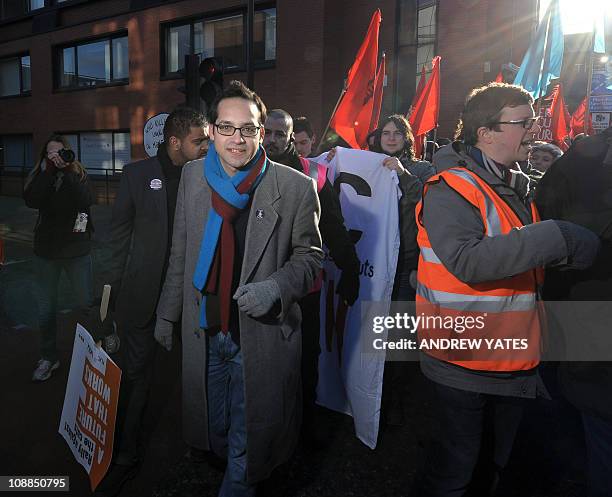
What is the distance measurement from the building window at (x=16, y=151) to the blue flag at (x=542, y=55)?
2100 cm

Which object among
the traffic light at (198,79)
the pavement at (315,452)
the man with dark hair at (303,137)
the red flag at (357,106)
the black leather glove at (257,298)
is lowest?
the pavement at (315,452)

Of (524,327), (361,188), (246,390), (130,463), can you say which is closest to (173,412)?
(130,463)

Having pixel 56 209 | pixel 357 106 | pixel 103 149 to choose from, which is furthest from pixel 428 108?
pixel 103 149

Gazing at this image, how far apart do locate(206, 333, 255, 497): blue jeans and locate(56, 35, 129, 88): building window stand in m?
18.9

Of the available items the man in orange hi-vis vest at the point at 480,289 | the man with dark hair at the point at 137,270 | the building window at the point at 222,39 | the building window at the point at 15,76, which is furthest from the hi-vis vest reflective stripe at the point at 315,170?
the building window at the point at 15,76

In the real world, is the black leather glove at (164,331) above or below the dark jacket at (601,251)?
below

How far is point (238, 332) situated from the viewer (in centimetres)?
235

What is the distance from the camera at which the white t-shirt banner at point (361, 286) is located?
3.22 m

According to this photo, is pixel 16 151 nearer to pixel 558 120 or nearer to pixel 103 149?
pixel 103 149

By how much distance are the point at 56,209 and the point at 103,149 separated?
17117mm

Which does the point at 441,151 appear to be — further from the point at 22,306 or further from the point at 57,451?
the point at 22,306

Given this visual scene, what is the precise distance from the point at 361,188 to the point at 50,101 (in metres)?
21.4

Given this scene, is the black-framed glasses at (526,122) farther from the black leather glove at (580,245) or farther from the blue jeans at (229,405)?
the blue jeans at (229,405)

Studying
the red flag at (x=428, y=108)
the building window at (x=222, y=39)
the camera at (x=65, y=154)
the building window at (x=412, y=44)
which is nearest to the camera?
the camera at (x=65, y=154)
